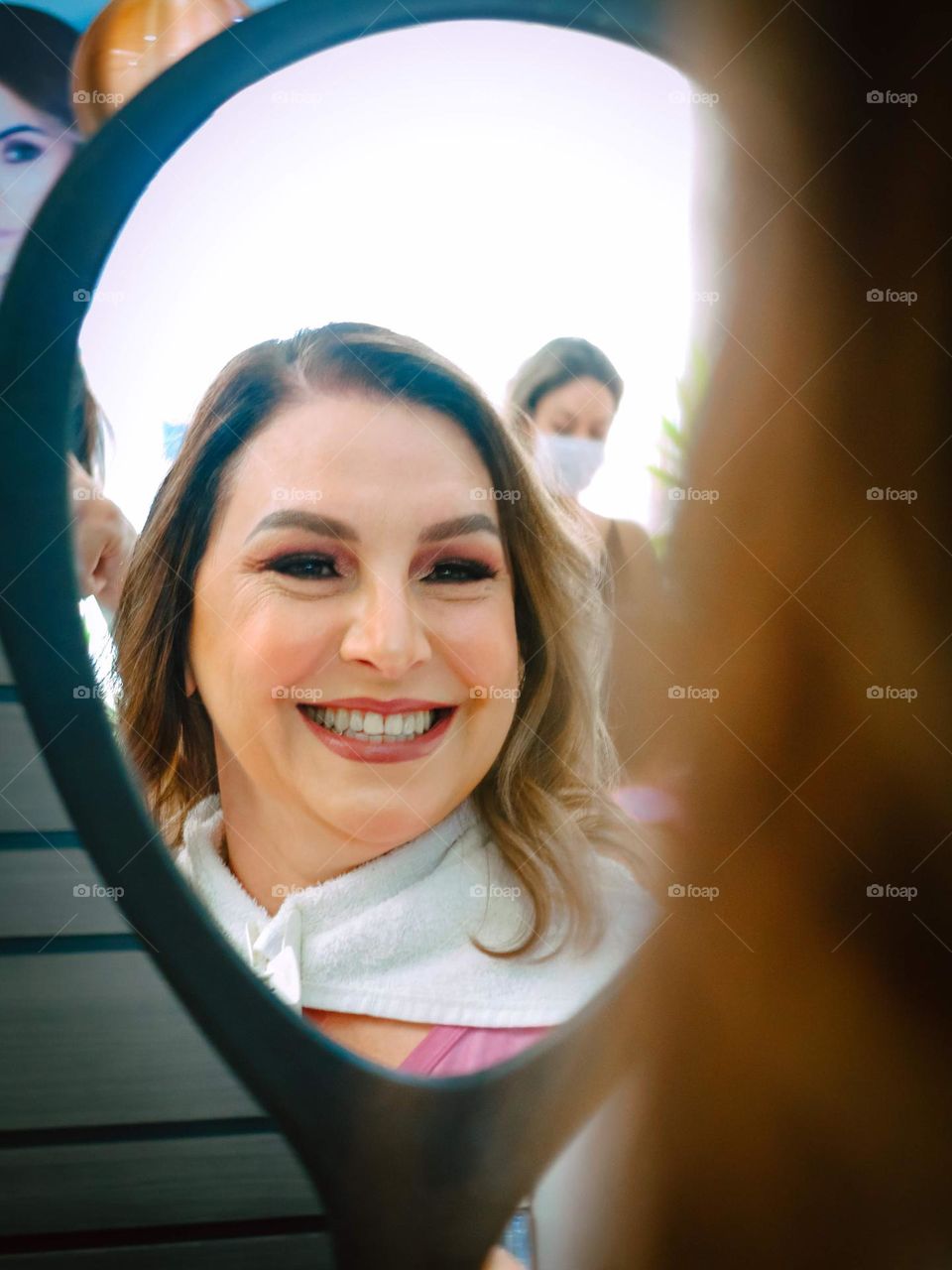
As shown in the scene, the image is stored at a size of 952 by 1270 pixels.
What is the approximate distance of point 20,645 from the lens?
832 mm

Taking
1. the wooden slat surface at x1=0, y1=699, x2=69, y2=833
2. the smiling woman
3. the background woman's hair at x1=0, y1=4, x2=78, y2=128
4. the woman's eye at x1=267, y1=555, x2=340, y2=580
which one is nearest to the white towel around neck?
the smiling woman

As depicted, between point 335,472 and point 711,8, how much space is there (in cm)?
54

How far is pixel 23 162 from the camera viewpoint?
83 cm

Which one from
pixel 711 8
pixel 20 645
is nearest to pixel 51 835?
pixel 20 645

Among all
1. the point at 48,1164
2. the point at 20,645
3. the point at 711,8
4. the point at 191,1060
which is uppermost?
the point at 711,8

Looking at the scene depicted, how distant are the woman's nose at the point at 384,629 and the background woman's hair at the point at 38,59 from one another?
1.63 feet

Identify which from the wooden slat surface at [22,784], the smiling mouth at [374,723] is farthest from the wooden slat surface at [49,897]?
the smiling mouth at [374,723]

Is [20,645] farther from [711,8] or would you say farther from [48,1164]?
[711,8]

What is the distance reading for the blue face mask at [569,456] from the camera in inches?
33.2

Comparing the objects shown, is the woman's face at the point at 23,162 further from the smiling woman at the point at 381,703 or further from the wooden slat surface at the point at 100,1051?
the wooden slat surface at the point at 100,1051

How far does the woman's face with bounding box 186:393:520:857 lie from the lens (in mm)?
843

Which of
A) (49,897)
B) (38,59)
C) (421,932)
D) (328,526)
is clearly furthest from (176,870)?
(38,59)

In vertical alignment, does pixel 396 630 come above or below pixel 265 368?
below

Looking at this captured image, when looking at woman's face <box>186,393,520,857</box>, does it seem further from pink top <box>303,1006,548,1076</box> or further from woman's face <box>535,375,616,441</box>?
pink top <box>303,1006,548,1076</box>
